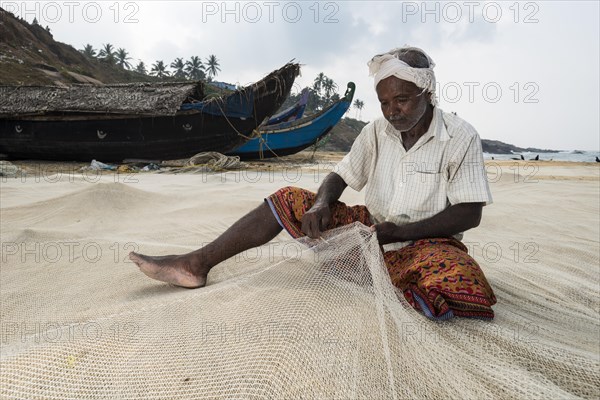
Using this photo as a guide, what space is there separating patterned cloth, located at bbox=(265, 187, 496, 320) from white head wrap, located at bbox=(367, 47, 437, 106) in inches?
25.2

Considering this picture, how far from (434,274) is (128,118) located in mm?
9317

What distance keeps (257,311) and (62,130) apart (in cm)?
1027

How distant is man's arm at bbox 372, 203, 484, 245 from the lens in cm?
143

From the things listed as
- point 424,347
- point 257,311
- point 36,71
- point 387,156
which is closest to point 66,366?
point 257,311

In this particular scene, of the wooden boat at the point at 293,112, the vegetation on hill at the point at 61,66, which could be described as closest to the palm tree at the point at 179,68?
the vegetation on hill at the point at 61,66

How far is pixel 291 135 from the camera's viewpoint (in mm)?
11141

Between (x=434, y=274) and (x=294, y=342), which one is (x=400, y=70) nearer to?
(x=434, y=274)

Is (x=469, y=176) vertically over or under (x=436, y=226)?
over

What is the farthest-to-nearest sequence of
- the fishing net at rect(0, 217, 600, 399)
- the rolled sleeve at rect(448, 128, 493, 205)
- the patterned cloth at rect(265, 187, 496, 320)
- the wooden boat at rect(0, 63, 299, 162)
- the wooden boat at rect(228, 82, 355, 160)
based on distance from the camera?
the wooden boat at rect(228, 82, 355, 160) → the wooden boat at rect(0, 63, 299, 162) → the rolled sleeve at rect(448, 128, 493, 205) → the patterned cloth at rect(265, 187, 496, 320) → the fishing net at rect(0, 217, 600, 399)

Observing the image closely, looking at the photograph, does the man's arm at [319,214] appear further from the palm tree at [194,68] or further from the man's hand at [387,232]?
the palm tree at [194,68]

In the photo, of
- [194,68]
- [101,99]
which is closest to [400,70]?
[101,99]

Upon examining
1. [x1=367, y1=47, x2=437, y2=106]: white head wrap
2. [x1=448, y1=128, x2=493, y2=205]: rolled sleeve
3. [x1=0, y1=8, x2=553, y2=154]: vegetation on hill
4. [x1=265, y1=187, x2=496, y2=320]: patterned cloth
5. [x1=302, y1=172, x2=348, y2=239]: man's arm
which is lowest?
[x1=265, y1=187, x2=496, y2=320]: patterned cloth

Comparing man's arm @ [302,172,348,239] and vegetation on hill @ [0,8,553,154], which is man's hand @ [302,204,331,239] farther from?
vegetation on hill @ [0,8,553,154]

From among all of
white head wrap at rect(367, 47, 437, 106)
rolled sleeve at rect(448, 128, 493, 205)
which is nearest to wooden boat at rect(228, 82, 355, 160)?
white head wrap at rect(367, 47, 437, 106)
